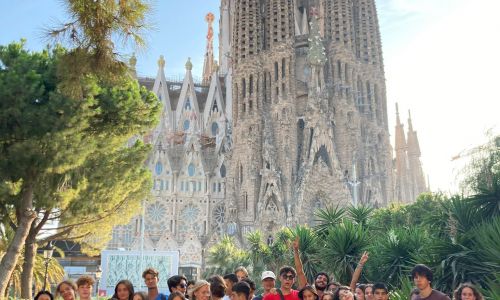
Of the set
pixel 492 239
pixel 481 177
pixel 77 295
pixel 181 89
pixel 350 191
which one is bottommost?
pixel 77 295

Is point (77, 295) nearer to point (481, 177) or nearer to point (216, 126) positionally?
point (481, 177)

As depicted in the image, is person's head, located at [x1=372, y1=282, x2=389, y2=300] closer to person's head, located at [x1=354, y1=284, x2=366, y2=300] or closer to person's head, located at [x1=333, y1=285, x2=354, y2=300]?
person's head, located at [x1=333, y1=285, x2=354, y2=300]

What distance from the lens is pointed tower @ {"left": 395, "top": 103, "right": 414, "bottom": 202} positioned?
150 feet

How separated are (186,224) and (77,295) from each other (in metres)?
35.1

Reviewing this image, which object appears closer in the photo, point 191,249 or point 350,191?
point 350,191

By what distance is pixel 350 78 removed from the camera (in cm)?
3897

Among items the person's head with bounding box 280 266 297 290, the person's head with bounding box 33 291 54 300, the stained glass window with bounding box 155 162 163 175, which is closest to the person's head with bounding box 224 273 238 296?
the person's head with bounding box 280 266 297 290

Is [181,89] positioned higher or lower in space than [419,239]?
higher

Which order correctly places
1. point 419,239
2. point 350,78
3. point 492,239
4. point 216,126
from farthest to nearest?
1. point 216,126
2. point 350,78
3. point 419,239
4. point 492,239

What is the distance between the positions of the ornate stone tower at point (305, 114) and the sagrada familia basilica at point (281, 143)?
73mm

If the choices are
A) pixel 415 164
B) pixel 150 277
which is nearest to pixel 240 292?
pixel 150 277

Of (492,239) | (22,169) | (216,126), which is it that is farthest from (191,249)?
(492,239)

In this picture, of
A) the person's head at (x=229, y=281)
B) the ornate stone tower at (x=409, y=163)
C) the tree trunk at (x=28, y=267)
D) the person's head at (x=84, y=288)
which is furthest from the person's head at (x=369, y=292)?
the ornate stone tower at (x=409, y=163)

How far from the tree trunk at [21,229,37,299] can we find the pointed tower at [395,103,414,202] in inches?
1277
